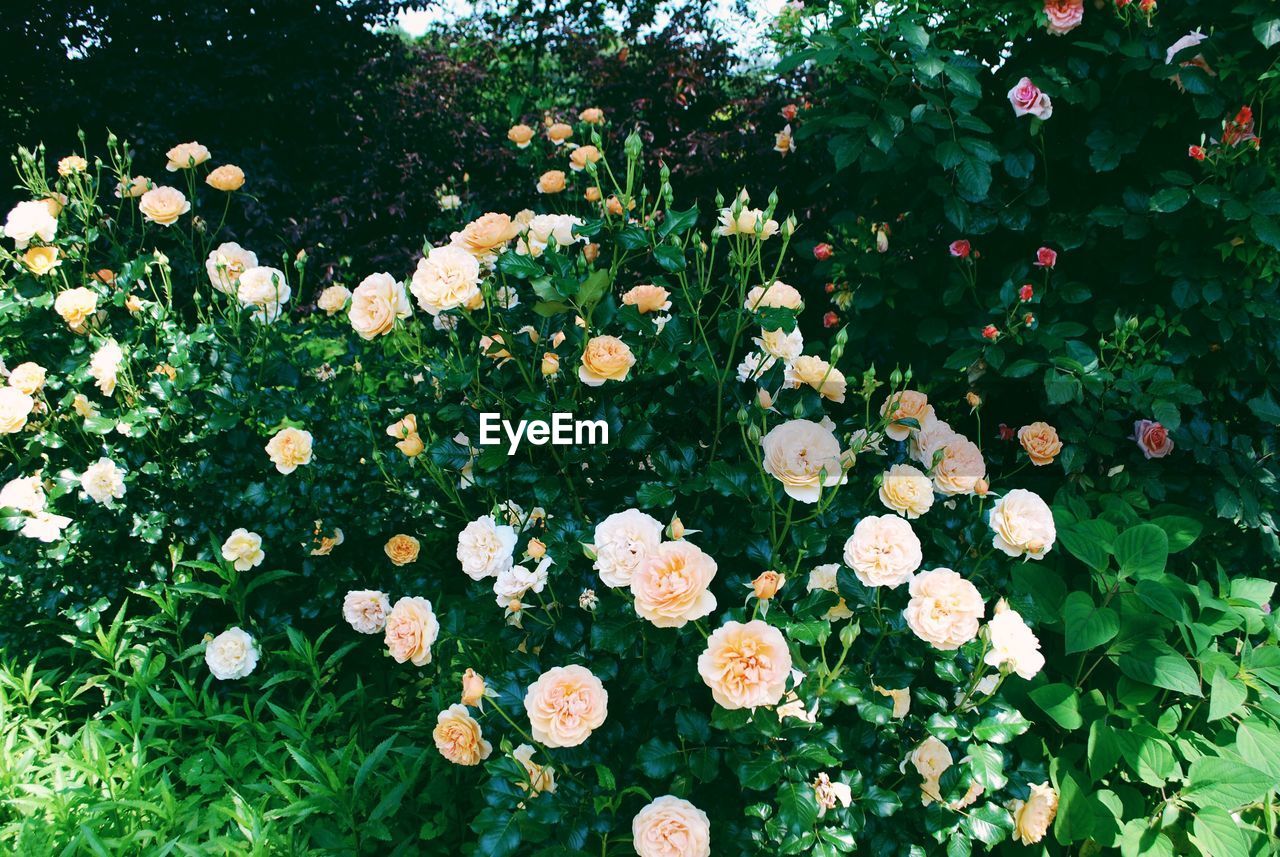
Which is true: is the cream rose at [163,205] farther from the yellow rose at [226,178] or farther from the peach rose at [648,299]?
the peach rose at [648,299]

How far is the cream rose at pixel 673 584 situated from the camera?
1.35 metres

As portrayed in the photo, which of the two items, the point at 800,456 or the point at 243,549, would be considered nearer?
the point at 800,456

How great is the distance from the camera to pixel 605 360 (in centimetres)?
161

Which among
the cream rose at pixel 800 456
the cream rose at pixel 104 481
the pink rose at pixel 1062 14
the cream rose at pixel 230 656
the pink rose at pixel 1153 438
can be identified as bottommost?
the cream rose at pixel 230 656

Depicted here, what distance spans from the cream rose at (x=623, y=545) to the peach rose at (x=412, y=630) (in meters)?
0.50

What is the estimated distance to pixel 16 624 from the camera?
8.52 ft

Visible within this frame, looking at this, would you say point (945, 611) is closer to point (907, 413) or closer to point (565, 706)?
point (907, 413)

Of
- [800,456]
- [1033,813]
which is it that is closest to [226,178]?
[800,456]

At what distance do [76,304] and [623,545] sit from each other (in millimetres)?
1901

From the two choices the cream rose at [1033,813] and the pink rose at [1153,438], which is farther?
the pink rose at [1153,438]

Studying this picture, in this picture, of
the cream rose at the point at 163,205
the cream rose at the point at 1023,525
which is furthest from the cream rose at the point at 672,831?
the cream rose at the point at 163,205

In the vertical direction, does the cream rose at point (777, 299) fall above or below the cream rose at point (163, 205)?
above

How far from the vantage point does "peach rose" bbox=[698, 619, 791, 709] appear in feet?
4.34

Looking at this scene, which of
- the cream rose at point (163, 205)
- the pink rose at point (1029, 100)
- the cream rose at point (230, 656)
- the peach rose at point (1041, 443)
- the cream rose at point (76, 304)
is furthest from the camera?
the cream rose at point (163, 205)
